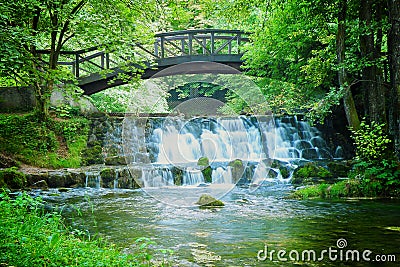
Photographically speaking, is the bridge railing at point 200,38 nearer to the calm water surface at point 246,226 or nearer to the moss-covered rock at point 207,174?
the moss-covered rock at point 207,174

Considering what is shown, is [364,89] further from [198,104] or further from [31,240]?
[31,240]

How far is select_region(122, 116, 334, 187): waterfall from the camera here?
14.6 meters

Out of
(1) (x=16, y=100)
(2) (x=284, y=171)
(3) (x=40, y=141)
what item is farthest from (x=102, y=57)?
(2) (x=284, y=171)

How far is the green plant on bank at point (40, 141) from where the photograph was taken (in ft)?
41.5

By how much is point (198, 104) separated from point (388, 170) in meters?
4.41

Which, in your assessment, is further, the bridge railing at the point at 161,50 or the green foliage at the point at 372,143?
the bridge railing at the point at 161,50

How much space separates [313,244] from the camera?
5449 mm

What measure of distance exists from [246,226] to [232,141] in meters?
10.2

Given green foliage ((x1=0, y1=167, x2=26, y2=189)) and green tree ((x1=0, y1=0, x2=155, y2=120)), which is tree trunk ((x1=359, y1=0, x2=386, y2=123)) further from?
green foliage ((x1=0, y1=167, x2=26, y2=189))

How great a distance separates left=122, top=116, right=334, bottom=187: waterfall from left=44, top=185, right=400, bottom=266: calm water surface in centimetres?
473

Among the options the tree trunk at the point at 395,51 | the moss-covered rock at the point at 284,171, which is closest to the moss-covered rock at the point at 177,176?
the moss-covered rock at the point at 284,171

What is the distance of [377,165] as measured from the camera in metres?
9.22

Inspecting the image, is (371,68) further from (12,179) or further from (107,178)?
(12,179)

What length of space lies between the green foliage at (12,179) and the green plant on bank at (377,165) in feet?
26.1
